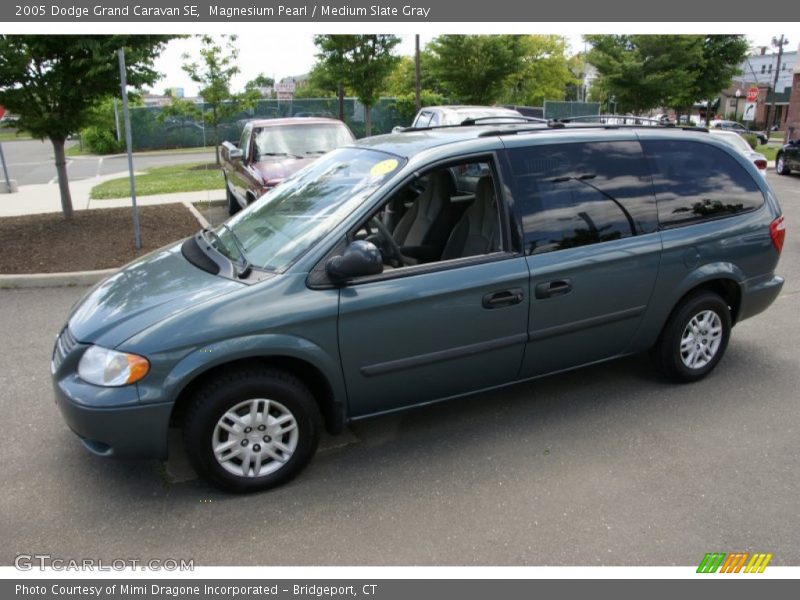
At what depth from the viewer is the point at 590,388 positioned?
15.2ft

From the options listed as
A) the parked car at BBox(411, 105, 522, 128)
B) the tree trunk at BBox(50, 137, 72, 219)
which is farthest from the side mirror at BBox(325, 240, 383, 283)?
the parked car at BBox(411, 105, 522, 128)

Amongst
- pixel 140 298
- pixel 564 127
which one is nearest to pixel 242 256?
pixel 140 298

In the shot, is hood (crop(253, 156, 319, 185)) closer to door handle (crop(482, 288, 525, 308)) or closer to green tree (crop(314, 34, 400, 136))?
door handle (crop(482, 288, 525, 308))

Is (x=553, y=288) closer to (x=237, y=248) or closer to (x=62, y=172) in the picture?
(x=237, y=248)

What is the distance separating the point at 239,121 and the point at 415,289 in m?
28.8

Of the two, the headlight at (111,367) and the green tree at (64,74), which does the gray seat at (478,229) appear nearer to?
the headlight at (111,367)

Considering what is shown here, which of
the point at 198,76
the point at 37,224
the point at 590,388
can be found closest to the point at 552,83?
the point at 198,76

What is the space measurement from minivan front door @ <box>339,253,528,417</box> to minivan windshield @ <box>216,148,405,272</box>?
1.50 feet

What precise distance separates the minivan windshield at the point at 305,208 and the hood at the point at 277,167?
14.4ft

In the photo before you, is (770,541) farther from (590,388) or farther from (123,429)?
(123,429)

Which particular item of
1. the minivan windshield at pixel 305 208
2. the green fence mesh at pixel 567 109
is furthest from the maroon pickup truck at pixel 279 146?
the green fence mesh at pixel 567 109

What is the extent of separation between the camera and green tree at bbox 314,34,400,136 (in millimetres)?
19016

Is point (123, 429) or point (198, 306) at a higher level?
point (198, 306)

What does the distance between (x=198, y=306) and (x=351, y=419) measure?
3.36 ft
